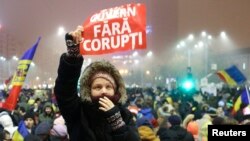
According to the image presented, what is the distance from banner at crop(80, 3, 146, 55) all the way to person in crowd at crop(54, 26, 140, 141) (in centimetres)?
392

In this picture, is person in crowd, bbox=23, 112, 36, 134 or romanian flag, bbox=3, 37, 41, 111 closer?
person in crowd, bbox=23, 112, 36, 134

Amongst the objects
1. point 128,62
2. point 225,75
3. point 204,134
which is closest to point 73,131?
point 204,134

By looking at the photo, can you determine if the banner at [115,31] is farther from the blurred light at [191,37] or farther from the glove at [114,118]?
the blurred light at [191,37]

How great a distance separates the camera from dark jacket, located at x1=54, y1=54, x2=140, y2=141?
2496mm

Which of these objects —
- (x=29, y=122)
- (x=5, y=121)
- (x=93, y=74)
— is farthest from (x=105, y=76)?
(x=29, y=122)

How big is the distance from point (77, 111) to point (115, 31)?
4.17 metres

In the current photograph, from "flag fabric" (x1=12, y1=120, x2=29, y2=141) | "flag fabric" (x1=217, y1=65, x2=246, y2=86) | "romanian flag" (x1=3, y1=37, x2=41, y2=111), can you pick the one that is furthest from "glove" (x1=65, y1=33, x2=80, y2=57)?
"flag fabric" (x1=217, y1=65, x2=246, y2=86)

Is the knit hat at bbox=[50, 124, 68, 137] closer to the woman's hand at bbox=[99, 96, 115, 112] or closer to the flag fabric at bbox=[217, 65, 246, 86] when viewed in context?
the woman's hand at bbox=[99, 96, 115, 112]

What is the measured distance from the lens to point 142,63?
46.2 m

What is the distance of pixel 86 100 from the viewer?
254 cm

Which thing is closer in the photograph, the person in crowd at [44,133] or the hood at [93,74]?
the hood at [93,74]

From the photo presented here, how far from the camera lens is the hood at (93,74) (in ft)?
8.38

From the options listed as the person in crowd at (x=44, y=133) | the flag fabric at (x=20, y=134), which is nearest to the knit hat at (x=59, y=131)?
the person in crowd at (x=44, y=133)

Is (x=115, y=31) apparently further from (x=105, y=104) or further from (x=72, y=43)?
(x=105, y=104)
